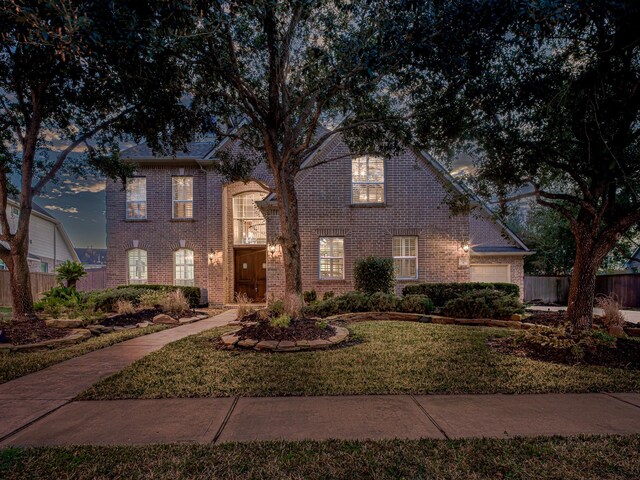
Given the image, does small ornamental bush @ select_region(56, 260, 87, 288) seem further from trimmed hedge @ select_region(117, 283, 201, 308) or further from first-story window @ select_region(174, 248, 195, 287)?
first-story window @ select_region(174, 248, 195, 287)

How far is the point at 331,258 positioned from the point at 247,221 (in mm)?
5055

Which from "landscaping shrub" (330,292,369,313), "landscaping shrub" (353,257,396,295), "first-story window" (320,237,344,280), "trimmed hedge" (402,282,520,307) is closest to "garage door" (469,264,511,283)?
"trimmed hedge" (402,282,520,307)

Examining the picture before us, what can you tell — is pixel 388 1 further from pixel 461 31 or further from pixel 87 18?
pixel 87 18

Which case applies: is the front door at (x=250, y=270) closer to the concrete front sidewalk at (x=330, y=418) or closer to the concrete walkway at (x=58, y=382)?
the concrete walkway at (x=58, y=382)

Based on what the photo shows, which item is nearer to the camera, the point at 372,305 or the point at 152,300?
the point at 372,305

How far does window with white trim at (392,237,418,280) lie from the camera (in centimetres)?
1415

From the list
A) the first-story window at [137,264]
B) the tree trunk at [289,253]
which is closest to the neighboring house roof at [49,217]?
the first-story window at [137,264]

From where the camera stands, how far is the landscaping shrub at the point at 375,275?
39.9ft

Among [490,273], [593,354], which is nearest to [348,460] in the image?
[593,354]

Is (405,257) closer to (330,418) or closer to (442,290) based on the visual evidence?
(442,290)

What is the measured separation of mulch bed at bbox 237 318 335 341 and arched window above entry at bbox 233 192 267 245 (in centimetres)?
990

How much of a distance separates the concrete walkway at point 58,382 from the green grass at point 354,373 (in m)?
0.36

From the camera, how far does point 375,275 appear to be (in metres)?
12.2

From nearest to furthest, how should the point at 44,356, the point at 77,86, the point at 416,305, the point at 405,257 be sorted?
the point at 44,356
the point at 77,86
the point at 416,305
the point at 405,257
